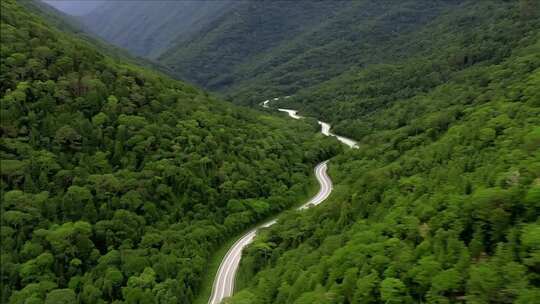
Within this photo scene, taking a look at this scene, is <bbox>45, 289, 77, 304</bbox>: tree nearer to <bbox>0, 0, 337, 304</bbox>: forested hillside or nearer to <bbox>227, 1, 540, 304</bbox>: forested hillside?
<bbox>0, 0, 337, 304</bbox>: forested hillside

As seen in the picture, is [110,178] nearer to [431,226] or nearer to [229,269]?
[229,269]

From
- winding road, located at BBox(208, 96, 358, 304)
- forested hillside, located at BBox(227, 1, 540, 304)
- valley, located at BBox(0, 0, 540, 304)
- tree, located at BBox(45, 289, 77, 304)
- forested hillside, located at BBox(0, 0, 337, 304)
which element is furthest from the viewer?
winding road, located at BBox(208, 96, 358, 304)

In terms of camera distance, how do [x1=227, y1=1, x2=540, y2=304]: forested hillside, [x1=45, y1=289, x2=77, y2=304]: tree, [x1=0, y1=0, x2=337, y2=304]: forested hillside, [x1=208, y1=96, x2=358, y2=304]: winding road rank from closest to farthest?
[x1=227, y1=1, x2=540, y2=304]: forested hillside, [x1=45, y1=289, x2=77, y2=304]: tree, [x1=0, y1=0, x2=337, y2=304]: forested hillside, [x1=208, y1=96, x2=358, y2=304]: winding road

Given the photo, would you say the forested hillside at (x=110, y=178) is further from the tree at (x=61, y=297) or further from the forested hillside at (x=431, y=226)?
the forested hillside at (x=431, y=226)

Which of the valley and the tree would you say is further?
the tree

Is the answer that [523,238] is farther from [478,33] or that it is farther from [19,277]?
[478,33]

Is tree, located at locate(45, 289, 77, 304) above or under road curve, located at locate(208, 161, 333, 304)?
under

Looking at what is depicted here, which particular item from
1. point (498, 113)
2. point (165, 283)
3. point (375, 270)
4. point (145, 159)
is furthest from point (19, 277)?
point (498, 113)

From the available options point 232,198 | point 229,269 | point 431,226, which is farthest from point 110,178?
point 431,226

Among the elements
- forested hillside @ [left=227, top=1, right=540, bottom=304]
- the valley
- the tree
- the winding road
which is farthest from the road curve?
the tree
